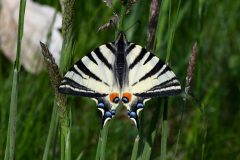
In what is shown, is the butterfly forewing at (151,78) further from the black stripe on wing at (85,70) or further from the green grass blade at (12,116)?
the green grass blade at (12,116)

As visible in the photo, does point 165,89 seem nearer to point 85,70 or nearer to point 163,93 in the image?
point 163,93

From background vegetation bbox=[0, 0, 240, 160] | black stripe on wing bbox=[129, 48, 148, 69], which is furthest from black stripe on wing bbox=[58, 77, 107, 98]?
background vegetation bbox=[0, 0, 240, 160]

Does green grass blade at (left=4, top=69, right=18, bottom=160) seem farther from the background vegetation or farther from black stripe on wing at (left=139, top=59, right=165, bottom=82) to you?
the background vegetation

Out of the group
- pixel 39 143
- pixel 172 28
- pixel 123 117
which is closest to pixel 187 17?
pixel 123 117

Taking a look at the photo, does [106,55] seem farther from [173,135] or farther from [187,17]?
[187,17]

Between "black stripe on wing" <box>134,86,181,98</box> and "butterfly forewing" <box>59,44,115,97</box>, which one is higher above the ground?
"butterfly forewing" <box>59,44,115,97</box>

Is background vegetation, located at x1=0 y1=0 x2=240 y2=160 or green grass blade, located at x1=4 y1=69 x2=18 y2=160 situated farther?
background vegetation, located at x1=0 y1=0 x2=240 y2=160

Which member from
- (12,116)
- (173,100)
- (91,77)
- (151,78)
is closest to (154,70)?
(151,78)
